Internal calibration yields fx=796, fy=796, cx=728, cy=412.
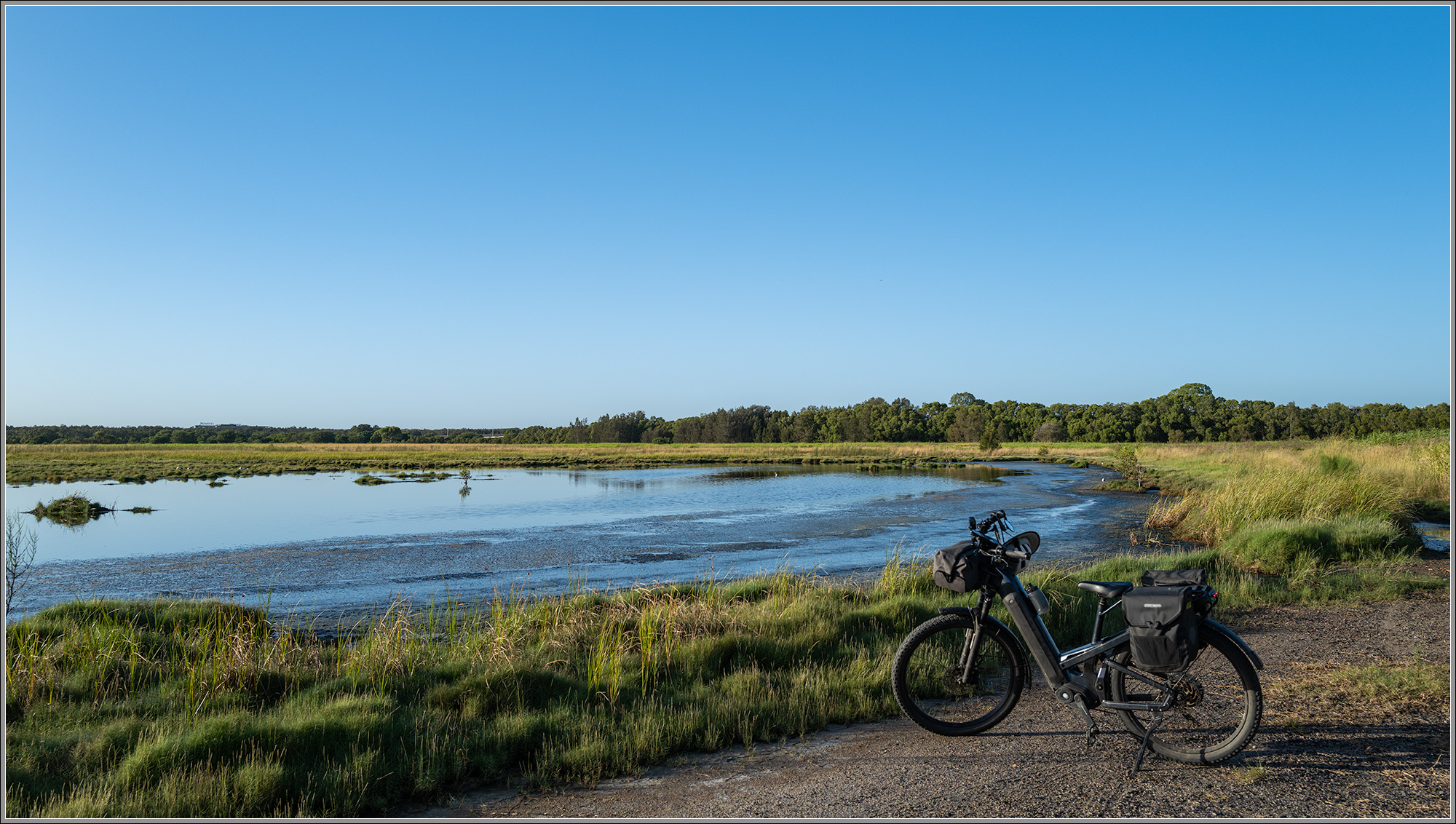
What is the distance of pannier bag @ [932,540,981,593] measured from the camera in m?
5.08

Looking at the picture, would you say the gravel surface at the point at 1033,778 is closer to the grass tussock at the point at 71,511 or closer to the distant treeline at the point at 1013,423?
the grass tussock at the point at 71,511

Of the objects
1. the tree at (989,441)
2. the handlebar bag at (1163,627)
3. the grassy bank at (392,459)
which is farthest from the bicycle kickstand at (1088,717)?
the tree at (989,441)

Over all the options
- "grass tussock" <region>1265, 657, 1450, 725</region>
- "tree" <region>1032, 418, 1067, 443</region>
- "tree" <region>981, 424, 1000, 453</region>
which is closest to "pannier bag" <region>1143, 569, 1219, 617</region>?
"grass tussock" <region>1265, 657, 1450, 725</region>

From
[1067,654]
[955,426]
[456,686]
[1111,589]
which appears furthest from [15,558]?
[955,426]

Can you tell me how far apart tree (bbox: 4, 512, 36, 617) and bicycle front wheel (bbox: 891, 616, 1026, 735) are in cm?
660

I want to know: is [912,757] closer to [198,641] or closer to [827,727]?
[827,727]

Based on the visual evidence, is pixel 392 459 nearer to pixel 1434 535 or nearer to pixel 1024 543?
pixel 1434 535

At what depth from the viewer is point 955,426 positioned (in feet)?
383

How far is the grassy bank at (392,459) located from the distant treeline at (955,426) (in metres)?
8.36

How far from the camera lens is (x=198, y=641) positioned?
8492 millimetres

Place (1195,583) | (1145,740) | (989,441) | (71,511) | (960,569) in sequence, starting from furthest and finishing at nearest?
(989,441), (71,511), (960,569), (1145,740), (1195,583)

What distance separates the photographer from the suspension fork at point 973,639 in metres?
5.30

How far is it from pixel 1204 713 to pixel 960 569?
1.96 metres

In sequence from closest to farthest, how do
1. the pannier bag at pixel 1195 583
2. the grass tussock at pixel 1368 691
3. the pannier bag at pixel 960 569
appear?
the pannier bag at pixel 1195 583 → the pannier bag at pixel 960 569 → the grass tussock at pixel 1368 691
